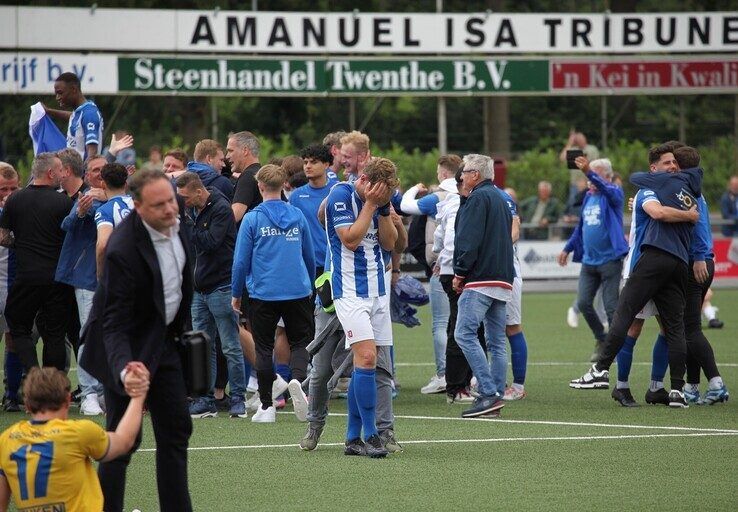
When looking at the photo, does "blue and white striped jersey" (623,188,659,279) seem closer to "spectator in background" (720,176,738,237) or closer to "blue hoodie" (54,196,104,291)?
"blue hoodie" (54,196,104,291)

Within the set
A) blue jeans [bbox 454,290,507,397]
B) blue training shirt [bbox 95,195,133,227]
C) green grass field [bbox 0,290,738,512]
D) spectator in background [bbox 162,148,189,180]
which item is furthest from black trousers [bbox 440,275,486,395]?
blue training shirt [bbox 95,195,133,227]

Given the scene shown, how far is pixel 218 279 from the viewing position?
36.1 feet

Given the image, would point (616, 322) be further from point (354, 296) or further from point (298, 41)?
point (298, 41)

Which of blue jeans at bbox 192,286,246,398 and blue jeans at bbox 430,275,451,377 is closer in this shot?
blue jeans at bbox 192,286,246,398

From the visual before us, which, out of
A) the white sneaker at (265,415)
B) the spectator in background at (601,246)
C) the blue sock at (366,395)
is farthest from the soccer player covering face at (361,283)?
the spectator in background at (601,246)

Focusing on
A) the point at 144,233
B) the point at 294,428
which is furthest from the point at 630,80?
the point at 144,233

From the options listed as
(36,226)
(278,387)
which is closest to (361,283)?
(278,387)

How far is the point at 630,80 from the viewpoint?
26844 mm

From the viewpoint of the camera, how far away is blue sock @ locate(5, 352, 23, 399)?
11.3 meters

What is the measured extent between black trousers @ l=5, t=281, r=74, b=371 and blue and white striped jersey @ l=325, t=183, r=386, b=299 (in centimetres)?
324

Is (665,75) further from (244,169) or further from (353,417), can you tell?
(353,417)

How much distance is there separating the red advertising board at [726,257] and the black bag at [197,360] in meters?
20.1

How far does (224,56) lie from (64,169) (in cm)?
1373

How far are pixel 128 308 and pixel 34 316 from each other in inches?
209
